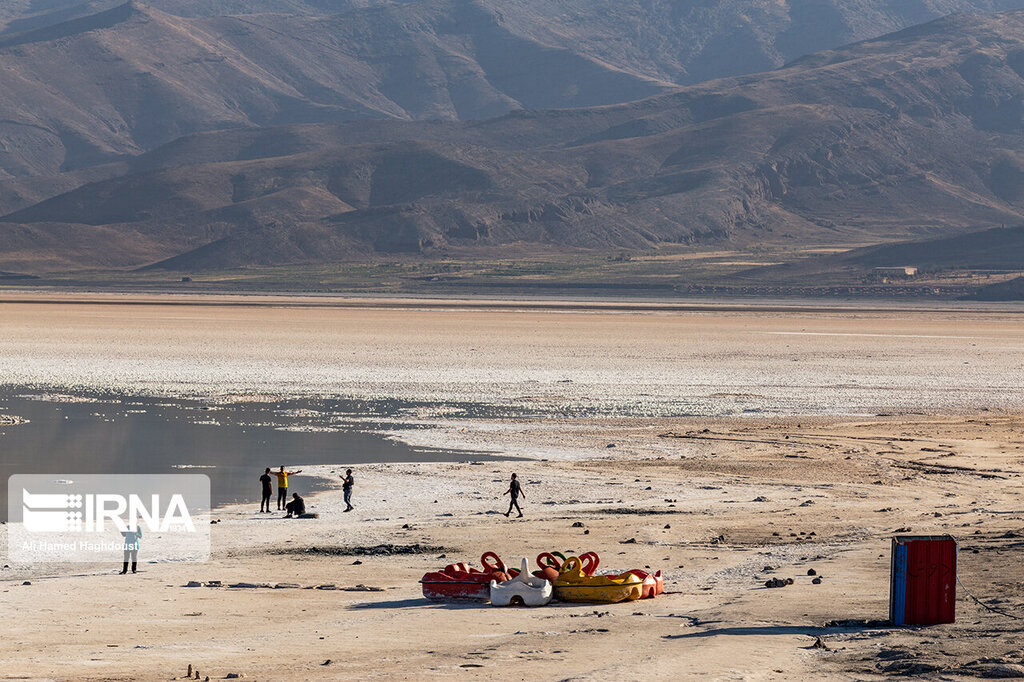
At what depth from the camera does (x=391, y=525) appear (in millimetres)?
23281

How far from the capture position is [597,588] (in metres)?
17.2

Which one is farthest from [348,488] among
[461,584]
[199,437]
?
[199,437]

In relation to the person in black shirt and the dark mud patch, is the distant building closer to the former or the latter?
the person in black shirt

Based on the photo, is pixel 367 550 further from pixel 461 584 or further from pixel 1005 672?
pixel 1005 672

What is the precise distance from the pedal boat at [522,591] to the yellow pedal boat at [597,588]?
220 millimetres

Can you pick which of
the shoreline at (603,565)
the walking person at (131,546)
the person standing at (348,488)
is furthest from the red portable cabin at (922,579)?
the person standing at (348,488)

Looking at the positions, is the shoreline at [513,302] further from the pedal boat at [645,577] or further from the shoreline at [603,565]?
the pedal boat at [645,577]

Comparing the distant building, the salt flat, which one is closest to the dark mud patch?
the salt flat

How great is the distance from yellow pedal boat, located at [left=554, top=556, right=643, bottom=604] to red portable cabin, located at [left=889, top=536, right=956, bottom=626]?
302 cm

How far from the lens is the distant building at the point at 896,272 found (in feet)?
461

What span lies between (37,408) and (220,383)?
7950 millimetres

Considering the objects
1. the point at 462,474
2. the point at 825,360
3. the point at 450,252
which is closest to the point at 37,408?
the point at 462,474

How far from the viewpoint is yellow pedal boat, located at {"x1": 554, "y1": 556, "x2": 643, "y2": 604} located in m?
17.2

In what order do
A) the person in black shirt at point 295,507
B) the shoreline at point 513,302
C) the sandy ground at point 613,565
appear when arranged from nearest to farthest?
1. the sandy ground at point 613,565
2. the person in black shirt at point 295,507
3. the shoreline at point 513,302
